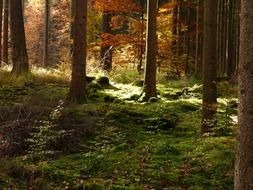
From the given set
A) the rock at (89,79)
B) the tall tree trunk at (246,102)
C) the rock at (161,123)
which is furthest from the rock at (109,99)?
the tall tree trunk at (246,102)

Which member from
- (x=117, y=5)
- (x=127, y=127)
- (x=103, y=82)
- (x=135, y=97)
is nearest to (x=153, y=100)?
(x=135, y=97)

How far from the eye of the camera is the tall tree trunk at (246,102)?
5.74 metres

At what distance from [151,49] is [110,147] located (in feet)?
21.4

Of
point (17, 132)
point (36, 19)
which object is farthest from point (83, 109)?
point (36, 19)

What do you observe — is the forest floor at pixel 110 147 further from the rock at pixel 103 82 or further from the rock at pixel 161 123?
the rock at pixel 103 82

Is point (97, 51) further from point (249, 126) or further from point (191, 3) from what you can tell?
point (249, 126)

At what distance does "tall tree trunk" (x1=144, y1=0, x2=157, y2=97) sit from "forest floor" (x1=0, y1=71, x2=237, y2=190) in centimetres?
159

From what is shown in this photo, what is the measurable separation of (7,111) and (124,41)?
11.9 meters

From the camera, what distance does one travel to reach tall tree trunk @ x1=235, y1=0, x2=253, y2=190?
5.74 m

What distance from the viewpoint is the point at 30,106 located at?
11477mm

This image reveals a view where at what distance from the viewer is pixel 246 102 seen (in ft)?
18.9

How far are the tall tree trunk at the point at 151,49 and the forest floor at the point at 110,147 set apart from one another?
1.59 m

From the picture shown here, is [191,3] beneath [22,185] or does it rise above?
above

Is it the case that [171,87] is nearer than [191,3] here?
Yes
